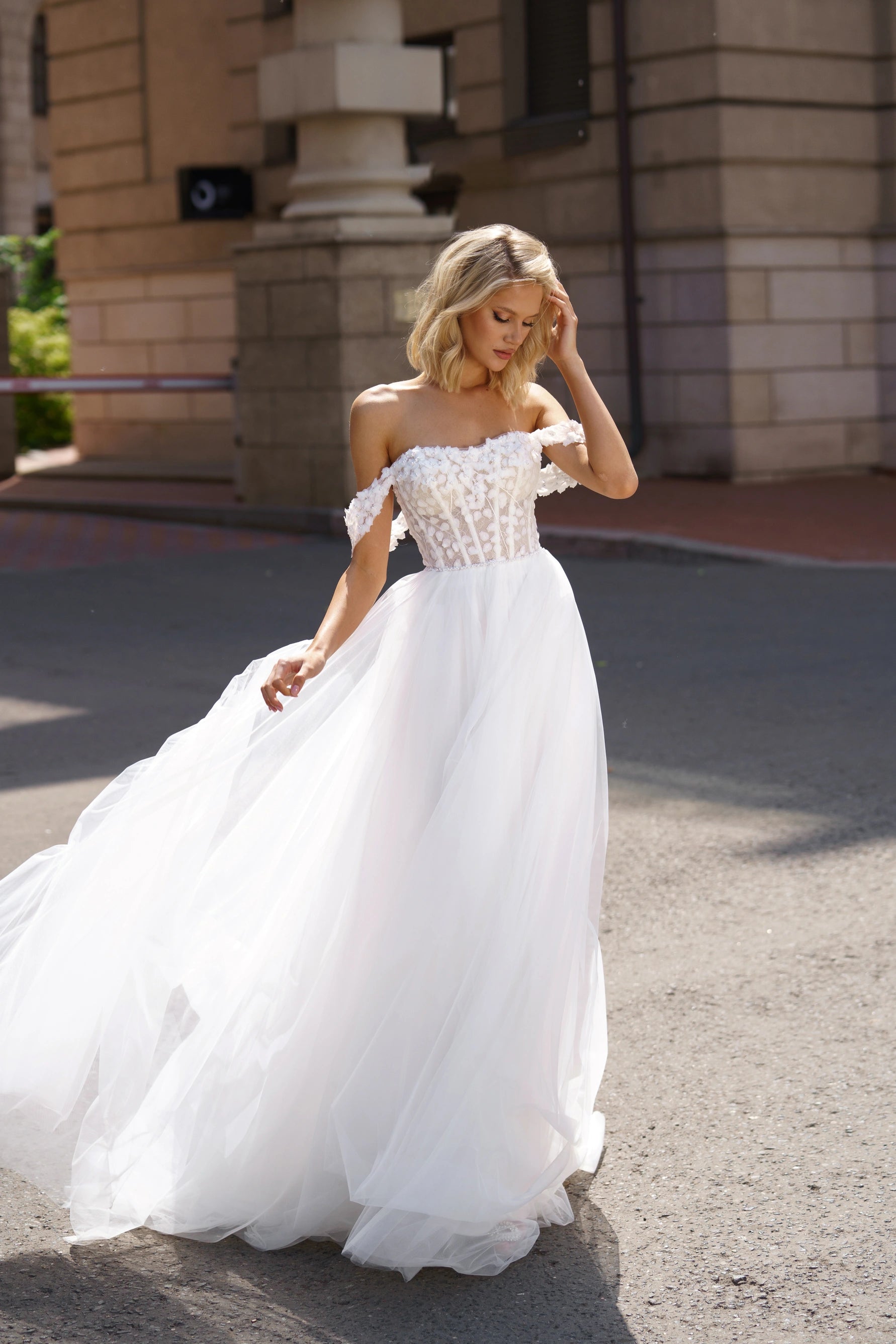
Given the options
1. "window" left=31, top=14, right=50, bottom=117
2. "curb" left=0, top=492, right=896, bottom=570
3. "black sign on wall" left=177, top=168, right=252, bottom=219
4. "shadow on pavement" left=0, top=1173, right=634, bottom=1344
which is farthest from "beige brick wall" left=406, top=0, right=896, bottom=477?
"window" left=31, top=14, right=50, bottom=117

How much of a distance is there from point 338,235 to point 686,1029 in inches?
463

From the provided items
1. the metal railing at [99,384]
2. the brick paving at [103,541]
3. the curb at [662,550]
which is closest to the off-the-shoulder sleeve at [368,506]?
the curb at [662,550]

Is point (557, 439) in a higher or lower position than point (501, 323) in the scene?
lower

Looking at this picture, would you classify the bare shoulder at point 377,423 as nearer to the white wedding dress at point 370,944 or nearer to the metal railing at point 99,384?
the white wedding dress at point 370,944

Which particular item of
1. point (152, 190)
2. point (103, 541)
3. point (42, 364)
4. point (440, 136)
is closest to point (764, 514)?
point (103, 541)

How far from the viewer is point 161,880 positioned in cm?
376

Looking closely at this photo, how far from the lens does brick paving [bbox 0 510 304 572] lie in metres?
13.9

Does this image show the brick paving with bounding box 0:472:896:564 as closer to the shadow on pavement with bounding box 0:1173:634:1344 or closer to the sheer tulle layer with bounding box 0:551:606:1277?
the sheer tulle layer with bounding box 0:551:606:1277

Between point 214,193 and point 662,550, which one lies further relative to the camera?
point 214,193

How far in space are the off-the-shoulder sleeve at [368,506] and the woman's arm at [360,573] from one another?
11mm

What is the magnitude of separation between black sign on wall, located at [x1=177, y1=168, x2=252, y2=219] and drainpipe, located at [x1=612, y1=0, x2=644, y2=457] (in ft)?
16.1

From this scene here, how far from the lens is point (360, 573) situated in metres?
3.74

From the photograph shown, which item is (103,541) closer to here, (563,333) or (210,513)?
(210,513)

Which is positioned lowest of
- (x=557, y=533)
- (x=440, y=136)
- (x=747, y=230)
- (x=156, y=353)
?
(x=557, y=533)
